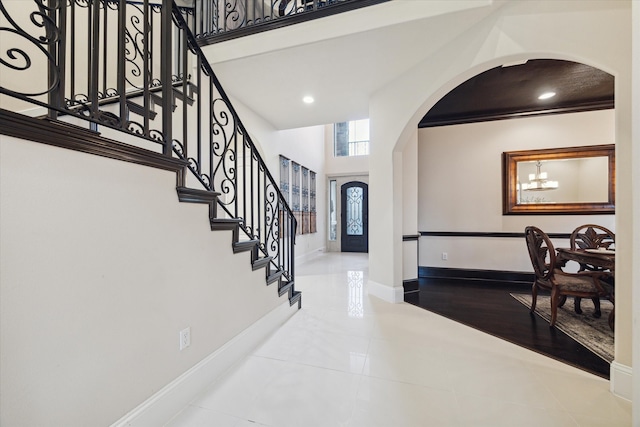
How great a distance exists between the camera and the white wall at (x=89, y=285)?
0.90 m

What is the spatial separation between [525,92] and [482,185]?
1.49 meters

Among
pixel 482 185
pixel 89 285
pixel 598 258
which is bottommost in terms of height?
pixel 598 258

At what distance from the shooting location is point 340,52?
2.79 m

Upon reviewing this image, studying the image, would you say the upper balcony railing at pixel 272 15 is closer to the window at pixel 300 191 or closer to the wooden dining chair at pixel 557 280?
the window at pixel 300 191

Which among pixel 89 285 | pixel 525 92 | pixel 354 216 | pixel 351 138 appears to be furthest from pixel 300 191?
pixel 89 285

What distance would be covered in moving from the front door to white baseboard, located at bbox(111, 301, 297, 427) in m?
5.70

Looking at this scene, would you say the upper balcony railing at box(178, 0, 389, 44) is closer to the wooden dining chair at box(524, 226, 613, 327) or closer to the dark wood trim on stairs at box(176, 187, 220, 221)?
the dark wood trim on stairs at box(176, 187, 220, 221)

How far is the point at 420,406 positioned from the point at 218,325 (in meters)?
1.35

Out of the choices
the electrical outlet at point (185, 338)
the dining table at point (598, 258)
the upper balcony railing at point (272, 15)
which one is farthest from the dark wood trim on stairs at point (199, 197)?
the dining table at point (598, 258)

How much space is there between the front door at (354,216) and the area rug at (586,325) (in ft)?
15.2

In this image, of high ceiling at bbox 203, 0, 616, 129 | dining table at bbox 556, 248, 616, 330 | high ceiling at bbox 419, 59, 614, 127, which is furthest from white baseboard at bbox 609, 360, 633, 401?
high ceiling at bbox 419, 59, 614, 127

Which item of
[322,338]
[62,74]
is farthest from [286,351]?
[62,74]

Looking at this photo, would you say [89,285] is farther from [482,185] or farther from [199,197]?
[482,185]

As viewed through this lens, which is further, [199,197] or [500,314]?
[500,314]
